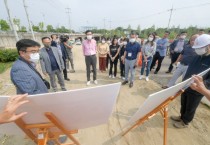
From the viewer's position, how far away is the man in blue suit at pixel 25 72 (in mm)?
1470

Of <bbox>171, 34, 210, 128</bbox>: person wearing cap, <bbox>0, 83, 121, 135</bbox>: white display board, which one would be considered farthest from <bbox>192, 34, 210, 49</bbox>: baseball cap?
<bbox>0, 83, 121, 135</bbox>: white display board

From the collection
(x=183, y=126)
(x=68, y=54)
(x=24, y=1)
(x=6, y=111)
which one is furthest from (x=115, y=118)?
(x=24, y=1)

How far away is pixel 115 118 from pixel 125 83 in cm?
204

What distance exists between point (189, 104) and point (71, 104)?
251 centimetres

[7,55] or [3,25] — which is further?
[3,25]

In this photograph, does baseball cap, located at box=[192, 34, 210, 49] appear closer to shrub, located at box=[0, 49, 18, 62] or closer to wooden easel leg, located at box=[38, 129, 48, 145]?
wooden easel leg, located at box=[38, 129, 48, 145]

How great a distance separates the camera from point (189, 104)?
257cm

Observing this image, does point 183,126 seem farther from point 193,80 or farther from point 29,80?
point 29,80

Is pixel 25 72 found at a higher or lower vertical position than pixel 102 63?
higher

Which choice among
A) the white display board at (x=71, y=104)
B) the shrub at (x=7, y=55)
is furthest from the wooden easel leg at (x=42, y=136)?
the shrub at (x=7, y=55)

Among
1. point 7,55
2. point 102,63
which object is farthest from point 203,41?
point 7,55

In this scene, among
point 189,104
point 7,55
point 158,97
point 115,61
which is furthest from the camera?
point 7,55

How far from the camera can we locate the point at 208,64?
2.16m

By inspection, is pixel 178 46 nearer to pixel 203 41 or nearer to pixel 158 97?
pixel 203 41
